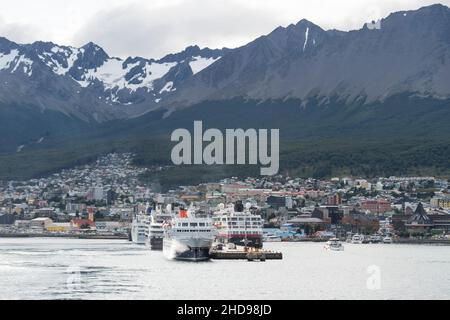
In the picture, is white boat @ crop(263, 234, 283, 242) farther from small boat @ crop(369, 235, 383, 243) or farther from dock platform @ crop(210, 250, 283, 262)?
dock platform @ crop(210, 250, 283, 262)

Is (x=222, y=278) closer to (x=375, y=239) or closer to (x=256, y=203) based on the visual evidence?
(x=375, y=239)

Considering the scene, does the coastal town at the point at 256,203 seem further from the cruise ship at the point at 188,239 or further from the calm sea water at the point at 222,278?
the calm sea water at the point at 222,278

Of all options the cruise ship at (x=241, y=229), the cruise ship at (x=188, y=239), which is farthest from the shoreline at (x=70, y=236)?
Answer: the cruise ship at (x=188, y=239)

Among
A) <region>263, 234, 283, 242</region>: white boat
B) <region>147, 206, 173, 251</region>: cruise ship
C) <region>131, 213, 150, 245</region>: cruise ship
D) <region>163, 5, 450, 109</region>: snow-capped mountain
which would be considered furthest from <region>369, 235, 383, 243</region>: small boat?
<region>163, 5, 450, 109</region>: snow-capped mountain

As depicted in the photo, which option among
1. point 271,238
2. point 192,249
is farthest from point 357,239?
point 192,249

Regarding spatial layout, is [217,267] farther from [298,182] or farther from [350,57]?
[350,57]

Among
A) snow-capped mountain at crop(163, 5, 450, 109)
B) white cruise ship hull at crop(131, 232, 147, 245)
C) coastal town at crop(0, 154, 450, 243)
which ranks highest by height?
snow-capped mountain at crop(163, 5, 450, 109)
